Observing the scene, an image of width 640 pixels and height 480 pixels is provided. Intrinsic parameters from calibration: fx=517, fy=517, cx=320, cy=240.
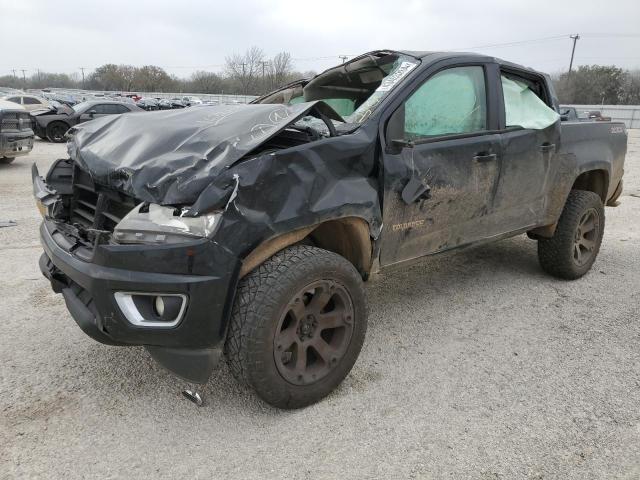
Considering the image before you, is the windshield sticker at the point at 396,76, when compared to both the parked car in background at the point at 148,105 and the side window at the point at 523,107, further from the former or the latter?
the parked car in background at the point at 148,105

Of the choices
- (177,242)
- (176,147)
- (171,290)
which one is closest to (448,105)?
(176,147)

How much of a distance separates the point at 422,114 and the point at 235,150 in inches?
55.0

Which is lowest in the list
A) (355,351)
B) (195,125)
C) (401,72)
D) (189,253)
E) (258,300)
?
(355,351)

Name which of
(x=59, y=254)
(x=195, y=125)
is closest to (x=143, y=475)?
(x=59, y=254)

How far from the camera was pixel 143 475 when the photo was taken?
2.22 meters

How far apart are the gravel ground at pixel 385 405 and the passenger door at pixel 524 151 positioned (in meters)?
0.77

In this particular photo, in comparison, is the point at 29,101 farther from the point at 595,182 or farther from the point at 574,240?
the point at 574,240

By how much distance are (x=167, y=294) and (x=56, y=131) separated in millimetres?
17267

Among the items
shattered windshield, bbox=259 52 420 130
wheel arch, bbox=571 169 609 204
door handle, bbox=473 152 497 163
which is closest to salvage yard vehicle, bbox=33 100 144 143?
shattered windshield, bbox=259 52 420 130

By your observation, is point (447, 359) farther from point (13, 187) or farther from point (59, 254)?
point (13, 187)

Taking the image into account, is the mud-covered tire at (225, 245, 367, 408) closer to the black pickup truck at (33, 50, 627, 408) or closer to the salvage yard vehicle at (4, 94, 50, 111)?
the black pickup truck at (33, 50, 627, 408)

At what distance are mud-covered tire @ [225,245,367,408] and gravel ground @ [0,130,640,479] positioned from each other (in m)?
0.19

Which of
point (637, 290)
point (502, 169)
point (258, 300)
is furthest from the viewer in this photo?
point (637, 290)

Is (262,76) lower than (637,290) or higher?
higher
